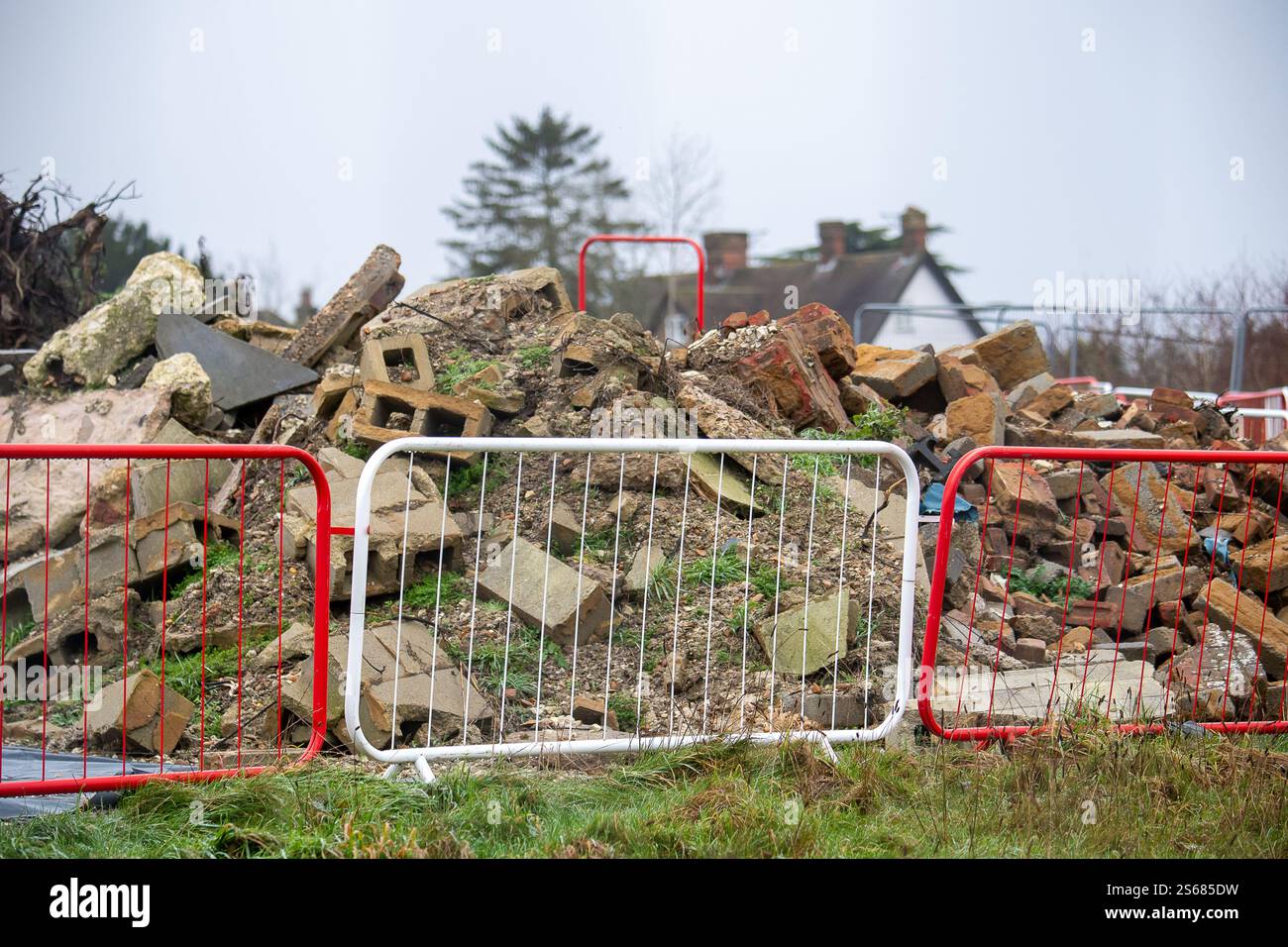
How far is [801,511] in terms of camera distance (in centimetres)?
648

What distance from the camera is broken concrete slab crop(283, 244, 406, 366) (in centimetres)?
870

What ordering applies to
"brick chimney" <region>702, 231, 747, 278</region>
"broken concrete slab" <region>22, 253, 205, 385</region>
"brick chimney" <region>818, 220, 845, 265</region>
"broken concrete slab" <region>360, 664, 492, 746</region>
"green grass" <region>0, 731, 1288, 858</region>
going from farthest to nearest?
"brick chimney" <region>818, 220, 845, 265</region> < "brick chimney" <region>702, 231, 747, 278</region> < "broken concrete slab" <region>22, 253, 205, 385</region> < "broken concrete slab" <region>360, 664, 492, 746</region> < "green grass" <region>0, 731, 1288, 858</region>

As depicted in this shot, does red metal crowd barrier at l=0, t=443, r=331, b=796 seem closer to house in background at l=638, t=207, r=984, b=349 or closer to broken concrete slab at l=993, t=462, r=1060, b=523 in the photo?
broken concrete slab at l=993, t=462, r=1060, b=523

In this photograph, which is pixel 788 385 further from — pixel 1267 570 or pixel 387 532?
pixel 1267 570

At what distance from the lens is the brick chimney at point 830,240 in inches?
1499

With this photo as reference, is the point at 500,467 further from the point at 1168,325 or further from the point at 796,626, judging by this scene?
the point at 1168,325

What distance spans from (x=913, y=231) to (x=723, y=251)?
6.86 meters

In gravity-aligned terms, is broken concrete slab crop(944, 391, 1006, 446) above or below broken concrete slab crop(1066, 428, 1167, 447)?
above

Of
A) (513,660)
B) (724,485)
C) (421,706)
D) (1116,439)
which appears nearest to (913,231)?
(1116,439)

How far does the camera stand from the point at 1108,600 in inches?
260

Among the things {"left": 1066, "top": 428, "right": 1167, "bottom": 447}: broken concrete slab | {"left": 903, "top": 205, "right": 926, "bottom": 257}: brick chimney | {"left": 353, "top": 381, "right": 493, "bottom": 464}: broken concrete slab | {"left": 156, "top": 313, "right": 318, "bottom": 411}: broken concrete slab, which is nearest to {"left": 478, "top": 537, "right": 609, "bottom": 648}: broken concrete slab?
{"left": 353, "top": 381, "right": 493, "bottom": 464}: broken concrete slab

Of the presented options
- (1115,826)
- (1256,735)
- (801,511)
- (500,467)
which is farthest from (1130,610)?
(500,467)

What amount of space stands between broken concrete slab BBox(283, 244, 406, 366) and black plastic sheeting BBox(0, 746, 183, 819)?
13.9ft
